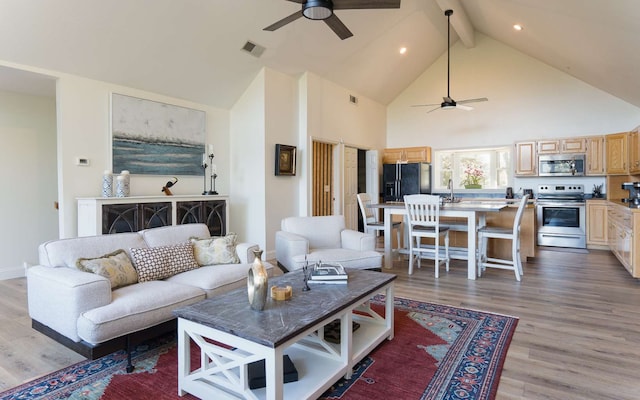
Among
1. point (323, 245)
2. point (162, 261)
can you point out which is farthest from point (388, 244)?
point (162, 261)

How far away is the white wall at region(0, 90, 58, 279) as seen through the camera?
476 centimetres

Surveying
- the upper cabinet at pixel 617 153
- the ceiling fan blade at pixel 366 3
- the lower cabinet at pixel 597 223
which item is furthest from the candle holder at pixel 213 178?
the upper cabinet at pixel 617 153

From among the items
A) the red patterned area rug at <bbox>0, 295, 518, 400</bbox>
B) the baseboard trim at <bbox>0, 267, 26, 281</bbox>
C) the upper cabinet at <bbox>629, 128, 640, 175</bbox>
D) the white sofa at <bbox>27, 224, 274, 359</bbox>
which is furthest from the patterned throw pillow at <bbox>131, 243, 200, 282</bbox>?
the upper cabinet at <bbox>629, 128, 640, 175</bbox>

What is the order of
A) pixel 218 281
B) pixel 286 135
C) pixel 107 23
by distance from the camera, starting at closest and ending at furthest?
1. pixel 218 281
2. pixel 107 23
3. pixel 286 135

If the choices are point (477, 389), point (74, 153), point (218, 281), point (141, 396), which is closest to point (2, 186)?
point (74, 153)

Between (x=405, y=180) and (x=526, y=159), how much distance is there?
2333 mm

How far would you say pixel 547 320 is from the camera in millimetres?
3113

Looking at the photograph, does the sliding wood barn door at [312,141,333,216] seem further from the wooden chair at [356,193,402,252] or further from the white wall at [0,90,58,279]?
the white wall at [0,90,58,279]

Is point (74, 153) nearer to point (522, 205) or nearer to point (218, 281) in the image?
point (218, 281)

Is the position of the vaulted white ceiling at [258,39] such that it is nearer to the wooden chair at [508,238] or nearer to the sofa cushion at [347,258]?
the wooden chair at [508,238]

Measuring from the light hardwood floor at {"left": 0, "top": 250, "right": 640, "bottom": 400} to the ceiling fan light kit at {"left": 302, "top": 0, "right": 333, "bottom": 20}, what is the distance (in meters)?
2.82

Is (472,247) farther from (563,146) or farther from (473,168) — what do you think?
(473,168)

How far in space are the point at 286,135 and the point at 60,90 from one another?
307 centimetres

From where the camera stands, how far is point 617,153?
20.6 ft
